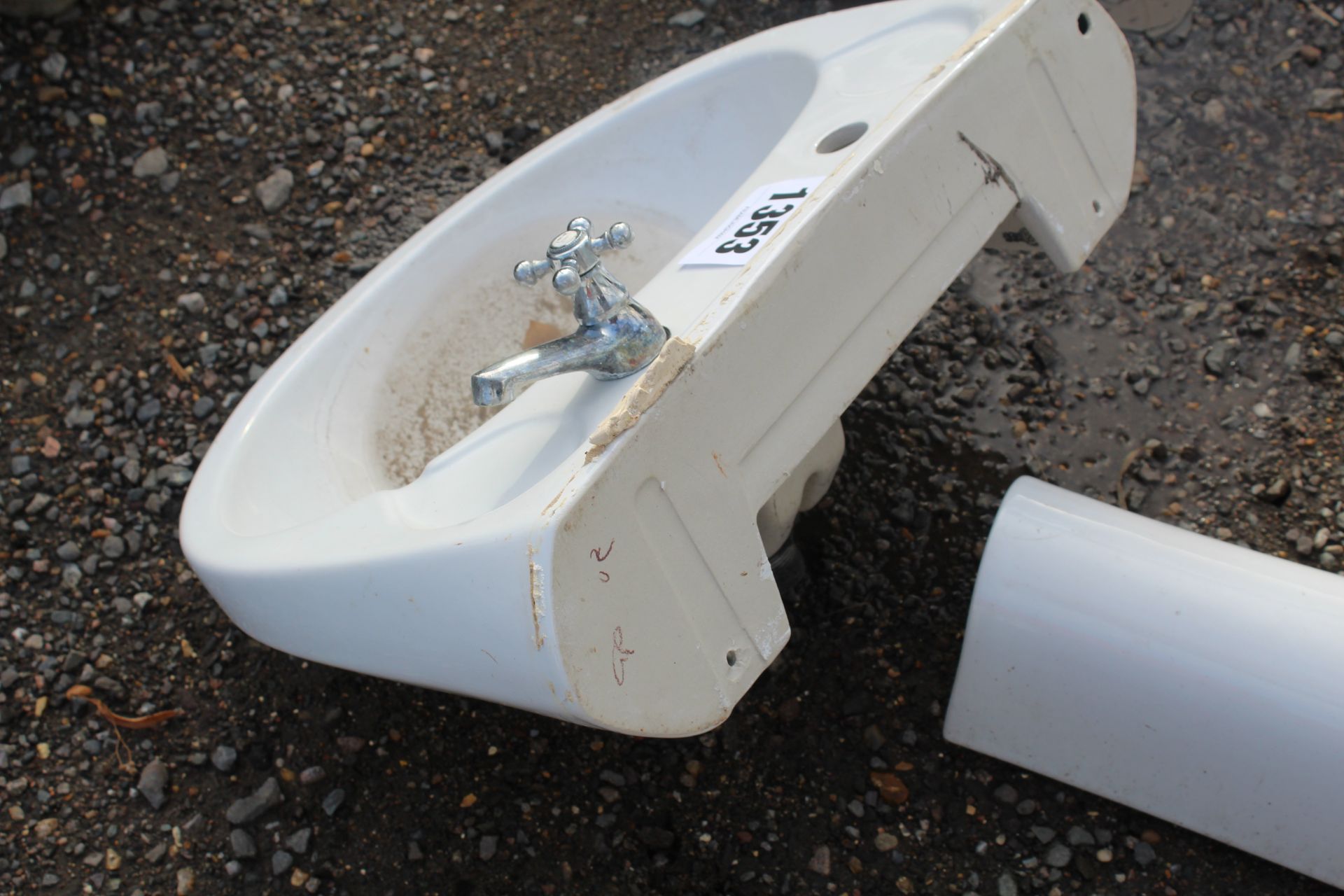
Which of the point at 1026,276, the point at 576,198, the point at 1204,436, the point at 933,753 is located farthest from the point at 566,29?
the point at 933,753

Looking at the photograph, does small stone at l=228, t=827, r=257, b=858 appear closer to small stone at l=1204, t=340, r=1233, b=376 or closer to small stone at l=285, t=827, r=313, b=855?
small stone at l=285, t=827, r=313, b=855

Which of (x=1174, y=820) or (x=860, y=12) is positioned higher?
(x=860, y=12)

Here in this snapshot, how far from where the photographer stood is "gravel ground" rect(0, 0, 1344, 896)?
1597 millimetres

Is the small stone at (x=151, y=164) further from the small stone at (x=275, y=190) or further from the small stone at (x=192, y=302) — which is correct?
the small stone at (x=192, y=302)

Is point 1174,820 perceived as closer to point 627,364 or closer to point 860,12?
point 627,364

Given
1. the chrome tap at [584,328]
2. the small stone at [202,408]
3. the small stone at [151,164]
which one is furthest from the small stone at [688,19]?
the chrome tap at [584,328]

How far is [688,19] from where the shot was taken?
265cm

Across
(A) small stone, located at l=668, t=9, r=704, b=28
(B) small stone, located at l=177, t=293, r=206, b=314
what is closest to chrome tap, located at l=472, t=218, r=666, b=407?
(B) small stone, located at l=177, t=293, r=206, b=314

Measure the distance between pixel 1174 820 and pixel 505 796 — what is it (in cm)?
94

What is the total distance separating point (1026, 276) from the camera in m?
2.14

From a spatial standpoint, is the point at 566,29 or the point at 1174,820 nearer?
the point at 1174,820

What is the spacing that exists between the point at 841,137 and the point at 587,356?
49 centimetres

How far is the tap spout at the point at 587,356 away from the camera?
1084 mm

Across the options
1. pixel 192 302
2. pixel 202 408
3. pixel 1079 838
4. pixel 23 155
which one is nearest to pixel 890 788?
pixel 1079 838
